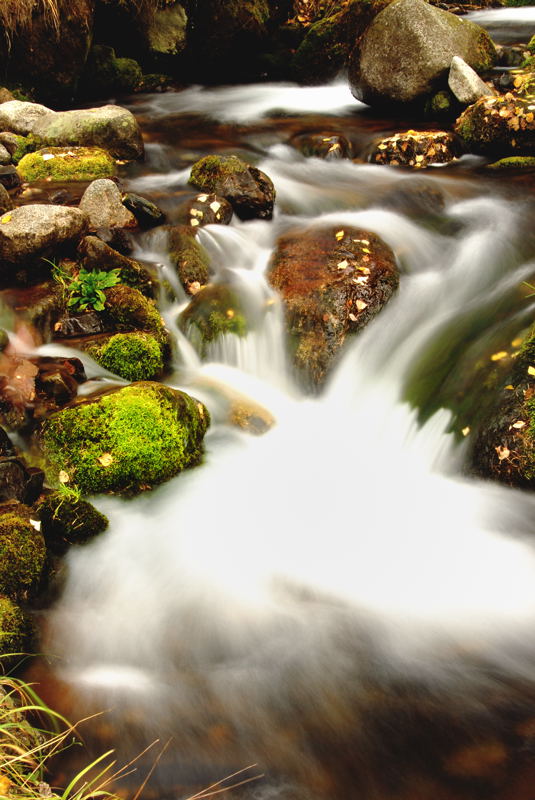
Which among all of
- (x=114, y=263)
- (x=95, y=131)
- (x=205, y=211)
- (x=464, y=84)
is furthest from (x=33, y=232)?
A: (x=464, y=84)

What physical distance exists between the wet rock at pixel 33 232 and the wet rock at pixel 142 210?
1056mm

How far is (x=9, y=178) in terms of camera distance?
776 centimetres

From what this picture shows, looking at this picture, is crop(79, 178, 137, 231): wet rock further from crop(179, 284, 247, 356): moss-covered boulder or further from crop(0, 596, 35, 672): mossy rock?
crop(0, 596, 35, 672): mossy rock

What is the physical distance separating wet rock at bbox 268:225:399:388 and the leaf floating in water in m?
1.92

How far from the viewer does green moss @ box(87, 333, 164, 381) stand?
531 cm

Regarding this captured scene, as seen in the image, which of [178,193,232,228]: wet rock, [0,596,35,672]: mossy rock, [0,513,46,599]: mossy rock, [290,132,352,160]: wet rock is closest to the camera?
[0,596,35,672]: mossy rock

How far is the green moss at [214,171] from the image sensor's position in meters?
7.58

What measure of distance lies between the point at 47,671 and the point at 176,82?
13.9m

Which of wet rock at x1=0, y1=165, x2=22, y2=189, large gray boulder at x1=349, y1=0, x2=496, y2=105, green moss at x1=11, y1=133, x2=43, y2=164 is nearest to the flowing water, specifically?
wet rock at x1=0, y1=165, x2=22, y2=189

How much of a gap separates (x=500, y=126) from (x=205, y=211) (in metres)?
4.73

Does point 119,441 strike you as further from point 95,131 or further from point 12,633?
point 95,131

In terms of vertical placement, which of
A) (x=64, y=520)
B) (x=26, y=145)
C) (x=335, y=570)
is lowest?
(x=335, y=570)

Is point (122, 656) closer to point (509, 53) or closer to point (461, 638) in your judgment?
point (461, 638)

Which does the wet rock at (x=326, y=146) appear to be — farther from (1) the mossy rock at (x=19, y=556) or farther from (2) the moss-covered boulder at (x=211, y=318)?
(1) the mossy rock at (x=19, y=556)
